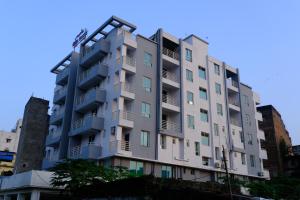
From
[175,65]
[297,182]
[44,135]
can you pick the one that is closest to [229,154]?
[297,182]

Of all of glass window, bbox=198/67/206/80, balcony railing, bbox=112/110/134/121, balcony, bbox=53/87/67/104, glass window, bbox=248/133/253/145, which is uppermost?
glass window, bbox=198/67/206/80

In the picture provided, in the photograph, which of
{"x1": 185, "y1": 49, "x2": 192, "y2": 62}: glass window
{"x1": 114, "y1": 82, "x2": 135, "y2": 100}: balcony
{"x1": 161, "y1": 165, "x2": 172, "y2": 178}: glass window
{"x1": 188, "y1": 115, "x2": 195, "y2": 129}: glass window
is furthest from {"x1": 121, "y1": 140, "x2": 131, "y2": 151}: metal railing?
{"x1": 185, "y1": 49, "x2": 192, "y2": 62}: glass window

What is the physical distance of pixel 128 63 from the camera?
124 ft

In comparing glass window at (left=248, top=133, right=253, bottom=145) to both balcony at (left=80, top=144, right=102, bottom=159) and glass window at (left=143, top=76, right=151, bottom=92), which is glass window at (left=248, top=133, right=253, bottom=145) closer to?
glass window at (left=143, top=76, right=151, bottom=92)

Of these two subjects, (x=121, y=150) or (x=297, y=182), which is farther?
(x=297, y=182)

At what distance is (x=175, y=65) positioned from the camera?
42844 millimetres

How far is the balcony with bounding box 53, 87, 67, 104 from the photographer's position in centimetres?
4548

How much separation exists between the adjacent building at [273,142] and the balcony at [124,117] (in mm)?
39159

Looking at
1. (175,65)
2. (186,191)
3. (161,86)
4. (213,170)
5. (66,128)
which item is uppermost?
(175,65)

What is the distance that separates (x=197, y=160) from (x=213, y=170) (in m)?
3.06

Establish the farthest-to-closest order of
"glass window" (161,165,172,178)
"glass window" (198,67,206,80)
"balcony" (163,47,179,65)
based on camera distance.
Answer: "glass window" (198,67,206,80) → "balcony" (163,47,179,65) → "glass window" (161,165,172,178)

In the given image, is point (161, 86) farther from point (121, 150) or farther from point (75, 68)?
point (75, 68)

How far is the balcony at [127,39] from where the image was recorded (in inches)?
1486

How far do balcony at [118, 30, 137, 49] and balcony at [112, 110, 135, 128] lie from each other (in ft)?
26.7
